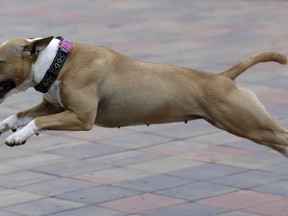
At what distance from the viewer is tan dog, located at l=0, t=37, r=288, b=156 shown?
25.7 feet

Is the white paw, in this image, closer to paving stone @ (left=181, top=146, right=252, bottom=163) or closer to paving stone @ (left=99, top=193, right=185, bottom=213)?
paving stone @ (left=99, top=193, right=185, bottom=213)

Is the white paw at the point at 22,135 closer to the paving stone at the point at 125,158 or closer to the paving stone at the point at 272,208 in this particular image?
the paving stone at the point at 272,208

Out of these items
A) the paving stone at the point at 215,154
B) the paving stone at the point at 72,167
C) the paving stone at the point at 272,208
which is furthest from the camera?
the paving stone at the point at 215,154

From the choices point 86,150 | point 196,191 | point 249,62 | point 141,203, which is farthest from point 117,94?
point 86,150

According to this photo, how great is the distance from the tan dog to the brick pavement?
741 millimetres

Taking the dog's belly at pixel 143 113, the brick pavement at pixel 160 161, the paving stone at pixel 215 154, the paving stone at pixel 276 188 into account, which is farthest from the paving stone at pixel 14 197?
the paving stone at pixel 276 188

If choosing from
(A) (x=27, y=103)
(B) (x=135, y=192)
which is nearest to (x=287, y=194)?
(B) (x=135, y=192)

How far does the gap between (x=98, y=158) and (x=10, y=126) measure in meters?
1.84

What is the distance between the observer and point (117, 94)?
8062 mm

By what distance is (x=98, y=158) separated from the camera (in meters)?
9.98

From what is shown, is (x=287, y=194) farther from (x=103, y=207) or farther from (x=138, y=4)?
(x=138, y=4)

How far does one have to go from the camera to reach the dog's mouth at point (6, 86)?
311 inches

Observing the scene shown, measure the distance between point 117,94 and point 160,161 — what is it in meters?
1.90

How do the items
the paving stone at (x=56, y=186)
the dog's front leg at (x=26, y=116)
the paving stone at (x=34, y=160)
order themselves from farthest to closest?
1. the paving stone at (x=34, y=160)
2. the paving stone at (x=56, y=186)
3. the dog's front leg at (x=26, y=116)
